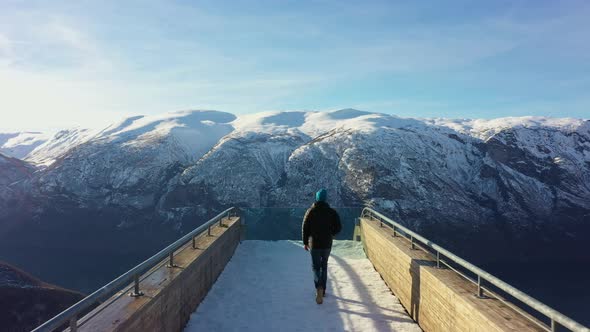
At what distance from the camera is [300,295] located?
994 cm

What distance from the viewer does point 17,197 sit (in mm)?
89625

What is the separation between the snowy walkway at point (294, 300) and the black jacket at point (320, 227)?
1382mm

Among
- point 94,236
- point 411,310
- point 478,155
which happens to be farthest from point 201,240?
point 478,155

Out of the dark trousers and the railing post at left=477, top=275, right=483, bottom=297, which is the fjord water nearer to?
the dark trousers

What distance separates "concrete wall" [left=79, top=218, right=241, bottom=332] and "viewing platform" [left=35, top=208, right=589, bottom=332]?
0.6 inches

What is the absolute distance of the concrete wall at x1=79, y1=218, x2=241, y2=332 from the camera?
5.45 m

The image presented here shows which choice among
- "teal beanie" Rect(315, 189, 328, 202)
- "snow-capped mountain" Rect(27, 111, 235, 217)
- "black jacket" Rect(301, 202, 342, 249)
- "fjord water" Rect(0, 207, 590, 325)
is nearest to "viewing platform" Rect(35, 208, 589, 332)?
"black jacket" Rect(301, 202, 342, 249)

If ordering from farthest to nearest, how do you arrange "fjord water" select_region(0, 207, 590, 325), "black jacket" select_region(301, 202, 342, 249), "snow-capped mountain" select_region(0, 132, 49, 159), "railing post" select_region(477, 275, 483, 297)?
"snow-capped mountain" select_region(0, 132, 49, 159), "fjord water" select_region(0, 207, 590, 325), "black jacket" select_region(301, 202, 342, 249), "railing post" select_region(477, 275, 483, 297)

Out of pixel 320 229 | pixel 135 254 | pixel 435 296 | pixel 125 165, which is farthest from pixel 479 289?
pixel 125 165

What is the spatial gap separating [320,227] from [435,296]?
2.59 metres

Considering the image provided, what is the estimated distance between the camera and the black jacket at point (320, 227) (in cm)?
892

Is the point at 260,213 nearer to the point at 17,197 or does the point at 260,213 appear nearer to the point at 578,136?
the point at 17,197

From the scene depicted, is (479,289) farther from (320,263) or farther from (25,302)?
(25,302)

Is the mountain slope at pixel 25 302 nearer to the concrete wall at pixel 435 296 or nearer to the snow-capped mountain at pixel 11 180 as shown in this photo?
the concrete wall at pixel 435 296
